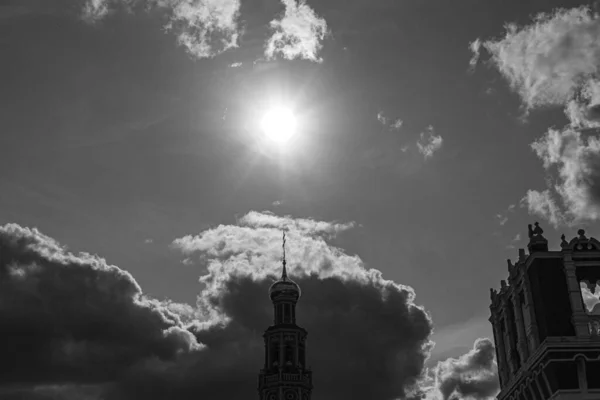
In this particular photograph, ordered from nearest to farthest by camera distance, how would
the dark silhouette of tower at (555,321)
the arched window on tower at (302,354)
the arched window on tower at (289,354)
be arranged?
the dark silhouette of tower at (555,321), the arched window on tower at (289,354), the arched window on tower at (302,354)

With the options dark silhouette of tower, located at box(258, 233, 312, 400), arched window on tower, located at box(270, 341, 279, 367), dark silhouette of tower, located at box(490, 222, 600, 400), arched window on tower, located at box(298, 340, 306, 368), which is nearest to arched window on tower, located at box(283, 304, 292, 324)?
dark silhouette of tower, located at box(258, 233, 312, 400)

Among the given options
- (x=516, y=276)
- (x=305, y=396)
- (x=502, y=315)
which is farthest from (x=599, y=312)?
(x=305, y=396)

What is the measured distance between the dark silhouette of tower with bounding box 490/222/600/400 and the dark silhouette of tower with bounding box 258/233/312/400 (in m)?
75.9

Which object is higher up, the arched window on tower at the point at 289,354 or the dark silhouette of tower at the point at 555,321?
the arched window on tower at the point at 289,354

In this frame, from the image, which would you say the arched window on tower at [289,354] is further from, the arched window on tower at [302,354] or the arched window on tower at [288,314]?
the arched window on tower at [288,314]

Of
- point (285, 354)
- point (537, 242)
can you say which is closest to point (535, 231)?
point (537, 242)

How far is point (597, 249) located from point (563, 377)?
29.3 feet

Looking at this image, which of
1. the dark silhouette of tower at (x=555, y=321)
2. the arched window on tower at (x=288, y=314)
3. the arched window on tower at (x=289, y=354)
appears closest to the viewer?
the dark silhouette of tower at (x=555, y=321)

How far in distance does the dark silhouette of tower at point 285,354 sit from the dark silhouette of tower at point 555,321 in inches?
2990

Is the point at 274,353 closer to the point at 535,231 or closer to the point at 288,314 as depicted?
the point at 288,314

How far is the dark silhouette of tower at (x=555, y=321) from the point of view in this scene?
145 ft

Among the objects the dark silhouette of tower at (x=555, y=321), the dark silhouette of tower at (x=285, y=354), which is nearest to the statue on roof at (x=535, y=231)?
the dark silhouette of tower at (x=555, y=321)

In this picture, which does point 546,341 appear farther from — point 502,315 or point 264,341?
point 264,341

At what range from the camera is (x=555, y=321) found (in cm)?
4534
